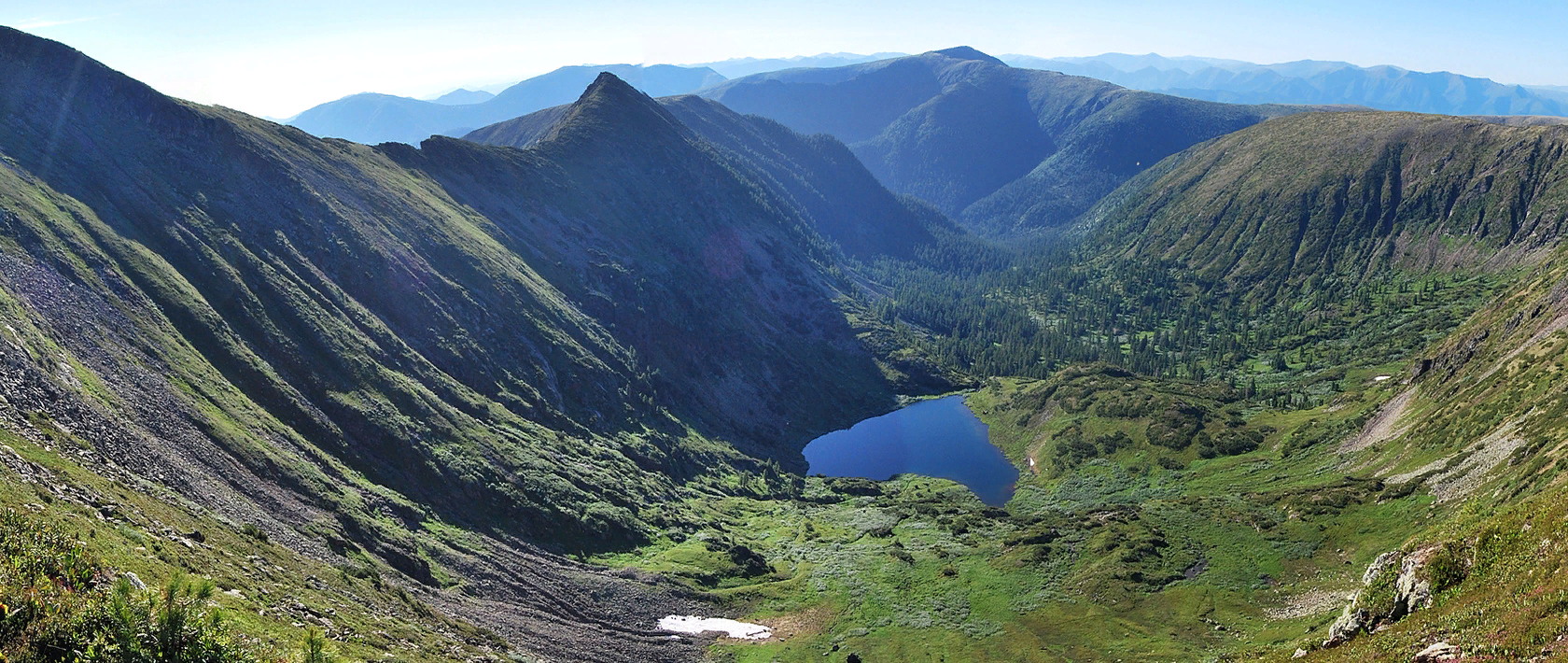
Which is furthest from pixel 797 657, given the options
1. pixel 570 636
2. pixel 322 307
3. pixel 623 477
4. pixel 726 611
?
pixel 322 307

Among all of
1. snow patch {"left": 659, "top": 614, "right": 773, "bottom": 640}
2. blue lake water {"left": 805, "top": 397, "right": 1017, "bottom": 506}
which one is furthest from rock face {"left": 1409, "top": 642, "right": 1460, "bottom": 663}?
blue lake water {"left": 805, "top": 397, "right": 1017, "bottom": 506}

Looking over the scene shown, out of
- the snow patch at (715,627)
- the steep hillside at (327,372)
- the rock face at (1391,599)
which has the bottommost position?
the snow patch at (715,627)

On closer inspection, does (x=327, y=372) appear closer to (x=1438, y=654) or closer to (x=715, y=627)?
(x=715, y=627)

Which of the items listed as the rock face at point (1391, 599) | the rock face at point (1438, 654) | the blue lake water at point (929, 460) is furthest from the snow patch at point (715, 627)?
the blue lake water at point (929, 460)

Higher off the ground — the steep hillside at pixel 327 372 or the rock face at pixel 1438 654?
the rock face at pixel 1438 654

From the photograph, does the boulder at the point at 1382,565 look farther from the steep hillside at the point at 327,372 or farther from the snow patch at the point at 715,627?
the steep hillside at the point at 327,372

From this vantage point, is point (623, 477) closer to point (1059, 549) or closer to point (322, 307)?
point (322, 307)
